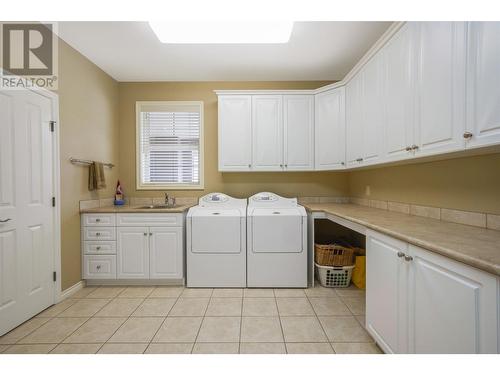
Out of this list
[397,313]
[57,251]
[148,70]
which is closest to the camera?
[397,313]

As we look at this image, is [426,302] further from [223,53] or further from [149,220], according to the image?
[223,53]

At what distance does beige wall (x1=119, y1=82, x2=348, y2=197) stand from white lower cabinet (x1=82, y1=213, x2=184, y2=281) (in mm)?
777

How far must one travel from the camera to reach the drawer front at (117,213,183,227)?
258cm

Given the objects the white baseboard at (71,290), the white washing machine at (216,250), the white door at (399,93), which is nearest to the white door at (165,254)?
the white washing machine at (216,250)

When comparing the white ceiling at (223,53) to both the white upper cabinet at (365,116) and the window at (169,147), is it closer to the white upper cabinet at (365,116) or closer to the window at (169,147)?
the white upper cabinet at (365,116)

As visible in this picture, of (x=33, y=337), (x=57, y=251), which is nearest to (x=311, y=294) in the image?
(x=33, y=337)

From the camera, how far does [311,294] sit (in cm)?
242

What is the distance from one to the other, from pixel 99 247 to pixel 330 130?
311cm

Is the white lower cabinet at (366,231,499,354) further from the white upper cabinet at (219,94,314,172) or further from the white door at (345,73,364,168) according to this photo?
the white upper cabinet at (219,94,314,172)

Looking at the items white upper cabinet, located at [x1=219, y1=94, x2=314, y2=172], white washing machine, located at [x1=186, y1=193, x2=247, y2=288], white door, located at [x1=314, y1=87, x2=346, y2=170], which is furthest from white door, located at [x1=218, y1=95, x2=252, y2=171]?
white door, located at [x1=314, y1=87, x2=346, y2=170]

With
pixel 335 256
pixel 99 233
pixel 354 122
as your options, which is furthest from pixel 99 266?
pixel 354 122

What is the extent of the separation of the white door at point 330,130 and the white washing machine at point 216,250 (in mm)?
1307

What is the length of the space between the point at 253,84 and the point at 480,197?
2.75 meters

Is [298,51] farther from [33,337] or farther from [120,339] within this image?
[33,337]
